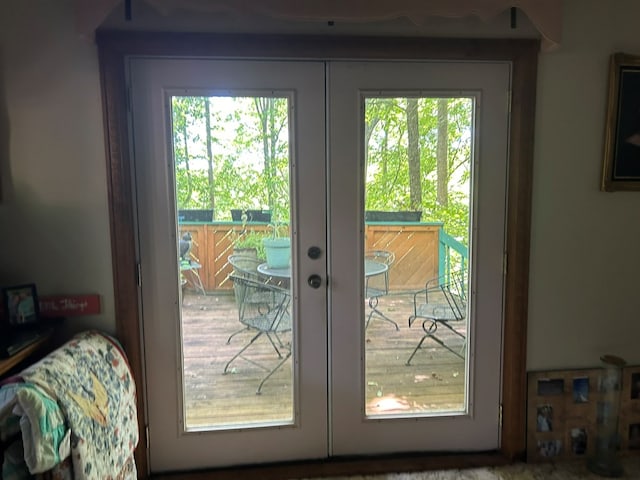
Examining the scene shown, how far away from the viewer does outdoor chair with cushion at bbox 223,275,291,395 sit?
1964mm

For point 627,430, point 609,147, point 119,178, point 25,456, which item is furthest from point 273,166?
point 627,430

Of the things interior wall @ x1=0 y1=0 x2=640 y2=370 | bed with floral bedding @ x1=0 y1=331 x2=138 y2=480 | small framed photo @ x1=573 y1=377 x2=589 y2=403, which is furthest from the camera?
small framed photo @ x1=573 y1=377 x2=589 y2=403

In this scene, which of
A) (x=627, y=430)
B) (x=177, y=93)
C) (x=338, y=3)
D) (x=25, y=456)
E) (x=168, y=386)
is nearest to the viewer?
(x=25, y=456)

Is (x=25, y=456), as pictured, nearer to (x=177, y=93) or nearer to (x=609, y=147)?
(x=177, y=93)

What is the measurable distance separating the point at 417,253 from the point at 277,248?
0.63m

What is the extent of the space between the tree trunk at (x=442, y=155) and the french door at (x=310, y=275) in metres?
0.04

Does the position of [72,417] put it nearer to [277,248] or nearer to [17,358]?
[17,358]

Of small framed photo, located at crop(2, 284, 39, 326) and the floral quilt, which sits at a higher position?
small framed photo, located at crop(2, 284, 39, 326)

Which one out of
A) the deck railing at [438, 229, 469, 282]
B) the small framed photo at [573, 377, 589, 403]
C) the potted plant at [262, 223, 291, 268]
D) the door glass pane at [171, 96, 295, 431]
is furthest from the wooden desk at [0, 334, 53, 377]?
the small framed photo at [573, 377, 589, 403]

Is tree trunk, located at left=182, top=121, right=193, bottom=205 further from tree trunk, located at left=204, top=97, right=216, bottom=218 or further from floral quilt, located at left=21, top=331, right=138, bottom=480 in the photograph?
floral quilt, located at left=21, top=331, right=138, bottom=480

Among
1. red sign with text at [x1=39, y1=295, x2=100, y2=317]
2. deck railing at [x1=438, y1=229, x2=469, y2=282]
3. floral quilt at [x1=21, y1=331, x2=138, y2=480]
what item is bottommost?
floral quilt at [x1=21, y1=331, x2=138, y2=480]

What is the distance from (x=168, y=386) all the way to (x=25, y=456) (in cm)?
77

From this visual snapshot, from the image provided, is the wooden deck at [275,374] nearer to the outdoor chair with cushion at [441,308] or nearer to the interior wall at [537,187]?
the outdoor chair with cushion at [441,308]

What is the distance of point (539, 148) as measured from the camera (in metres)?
1.93
